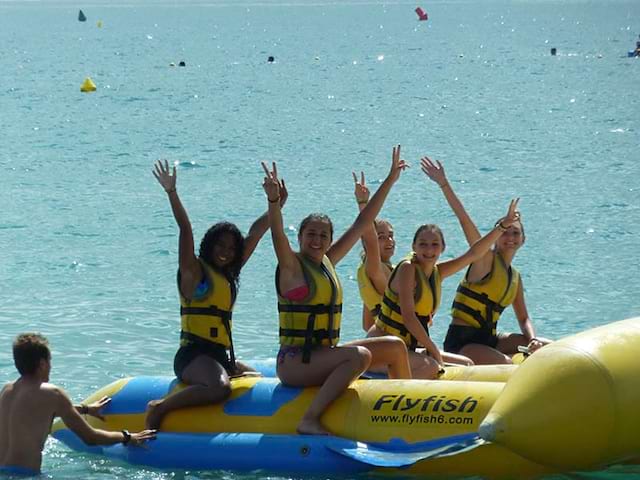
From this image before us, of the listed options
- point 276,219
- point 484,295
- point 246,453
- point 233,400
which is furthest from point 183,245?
point 484,295

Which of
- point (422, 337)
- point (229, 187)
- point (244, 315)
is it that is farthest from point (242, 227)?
point (422, 337)

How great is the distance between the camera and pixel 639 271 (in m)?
12.7

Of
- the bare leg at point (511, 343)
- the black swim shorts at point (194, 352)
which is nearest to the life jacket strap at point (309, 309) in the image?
the black swim shorts at point (194, 352)

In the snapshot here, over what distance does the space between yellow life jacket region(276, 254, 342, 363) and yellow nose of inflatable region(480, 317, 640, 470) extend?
99 centimetres

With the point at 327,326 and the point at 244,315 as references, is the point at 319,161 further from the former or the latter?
the point at 327,326

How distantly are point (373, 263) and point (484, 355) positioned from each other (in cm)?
80

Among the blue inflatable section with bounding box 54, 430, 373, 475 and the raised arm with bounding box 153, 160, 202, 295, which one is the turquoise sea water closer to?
the blue inflatable section with bounding box 54, 430, 373, 475

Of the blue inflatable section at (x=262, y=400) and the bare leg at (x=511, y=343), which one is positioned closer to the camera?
the blue inflatable section at (x=262, y=400)

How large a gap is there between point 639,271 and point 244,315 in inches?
170

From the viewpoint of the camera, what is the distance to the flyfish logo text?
6008 mm

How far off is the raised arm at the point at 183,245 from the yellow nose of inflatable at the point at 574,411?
162 centimetres

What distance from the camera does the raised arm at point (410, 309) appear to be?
22.0 ft

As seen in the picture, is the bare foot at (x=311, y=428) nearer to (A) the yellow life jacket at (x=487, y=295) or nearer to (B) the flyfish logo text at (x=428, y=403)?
(B) the flyfish logo text at (x=428, y=403)

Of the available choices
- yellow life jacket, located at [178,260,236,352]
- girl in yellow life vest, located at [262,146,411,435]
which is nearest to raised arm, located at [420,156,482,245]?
girl in yellow life vest, located at [262,146,411,435]
